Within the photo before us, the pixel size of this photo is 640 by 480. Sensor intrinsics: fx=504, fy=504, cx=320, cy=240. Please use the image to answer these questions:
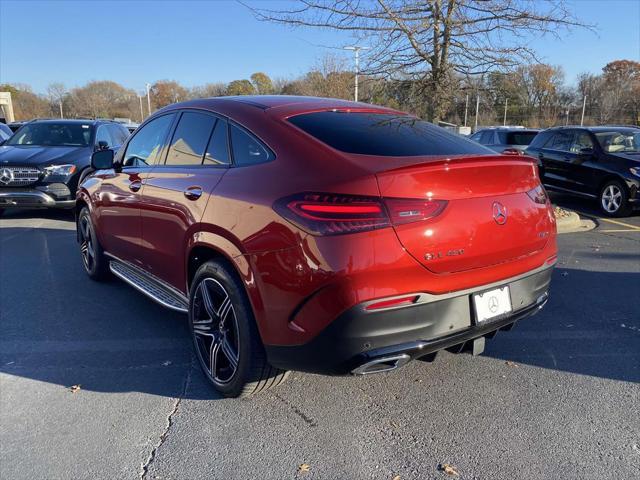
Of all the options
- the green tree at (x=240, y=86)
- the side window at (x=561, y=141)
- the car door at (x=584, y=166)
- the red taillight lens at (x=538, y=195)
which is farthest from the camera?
the green tree at (x=240, y=86)

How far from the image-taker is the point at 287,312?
94.2 inches

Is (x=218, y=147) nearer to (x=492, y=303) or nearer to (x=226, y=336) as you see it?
(x=226, y=336)

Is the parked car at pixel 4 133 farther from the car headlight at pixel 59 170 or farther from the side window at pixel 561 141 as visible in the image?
the side window at pixel 561 141

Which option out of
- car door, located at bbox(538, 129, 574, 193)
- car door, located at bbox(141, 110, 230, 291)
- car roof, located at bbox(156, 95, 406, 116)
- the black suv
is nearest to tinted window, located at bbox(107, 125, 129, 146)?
the black suv

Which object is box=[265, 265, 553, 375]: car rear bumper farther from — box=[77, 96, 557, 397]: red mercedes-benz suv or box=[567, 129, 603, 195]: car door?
box=[567, 129, 603, 195]: car door

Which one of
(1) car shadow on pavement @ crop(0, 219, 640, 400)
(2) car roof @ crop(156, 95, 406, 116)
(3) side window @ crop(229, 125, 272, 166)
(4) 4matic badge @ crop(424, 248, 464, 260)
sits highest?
(2) car roof @ crop(156, 95, 406, 116)

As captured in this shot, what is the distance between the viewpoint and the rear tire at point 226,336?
2.68 metres

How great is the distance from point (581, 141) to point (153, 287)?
9.31 meters

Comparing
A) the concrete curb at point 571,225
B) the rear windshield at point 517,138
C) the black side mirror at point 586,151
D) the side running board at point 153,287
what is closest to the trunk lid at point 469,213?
the side running board at point 153,287

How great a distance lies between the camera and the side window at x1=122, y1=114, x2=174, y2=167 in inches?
153

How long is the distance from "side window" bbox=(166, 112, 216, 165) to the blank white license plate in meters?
1.88

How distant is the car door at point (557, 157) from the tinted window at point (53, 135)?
932 cm

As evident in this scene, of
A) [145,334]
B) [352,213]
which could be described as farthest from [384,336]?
[145,334]

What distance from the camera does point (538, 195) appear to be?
9.52 ft
